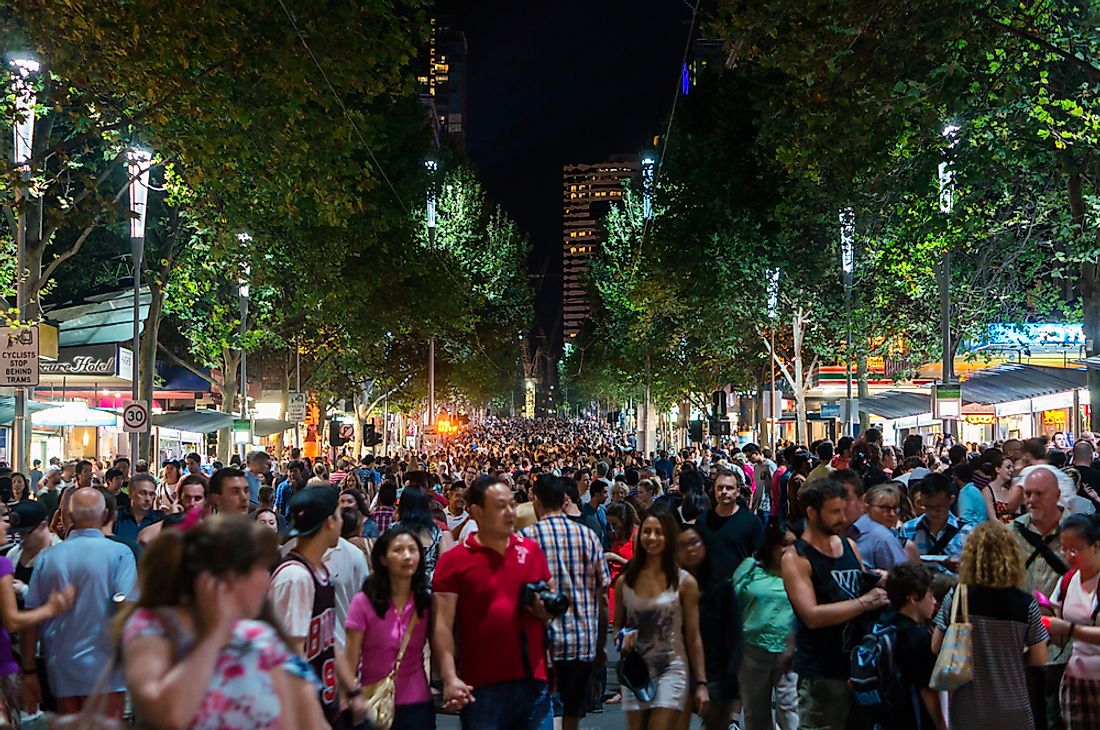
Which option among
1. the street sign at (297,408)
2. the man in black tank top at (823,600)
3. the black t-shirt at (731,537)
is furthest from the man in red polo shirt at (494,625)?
the street sign at (297,408)

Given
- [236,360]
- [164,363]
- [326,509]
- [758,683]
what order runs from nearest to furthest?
1. [326,509]
2. [758,683]
3. [236,360]
4. [164,363]

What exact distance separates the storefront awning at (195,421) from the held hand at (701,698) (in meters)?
26.7

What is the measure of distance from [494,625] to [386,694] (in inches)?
23.1

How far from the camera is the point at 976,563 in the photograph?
249 inches

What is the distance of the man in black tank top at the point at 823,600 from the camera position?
6465mm

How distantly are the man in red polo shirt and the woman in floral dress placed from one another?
2.95 metres

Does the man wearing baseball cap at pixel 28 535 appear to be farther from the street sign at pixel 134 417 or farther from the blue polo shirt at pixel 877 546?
the street sign at pixel 134 417

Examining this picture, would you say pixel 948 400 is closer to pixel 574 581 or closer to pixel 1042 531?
pixel 1042 531

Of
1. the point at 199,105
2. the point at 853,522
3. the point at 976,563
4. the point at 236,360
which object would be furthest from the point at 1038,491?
the point at 236,360

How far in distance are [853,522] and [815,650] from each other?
1864mm

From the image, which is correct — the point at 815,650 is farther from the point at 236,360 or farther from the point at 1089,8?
the point at 236,360

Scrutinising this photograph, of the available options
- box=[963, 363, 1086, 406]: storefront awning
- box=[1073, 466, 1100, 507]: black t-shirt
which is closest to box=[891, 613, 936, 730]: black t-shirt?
box=[1073, 466, 1100, 507]: black t-shirt

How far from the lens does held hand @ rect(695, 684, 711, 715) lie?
22.8 ft

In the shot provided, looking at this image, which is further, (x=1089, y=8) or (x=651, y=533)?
(x=1089, y=8)
